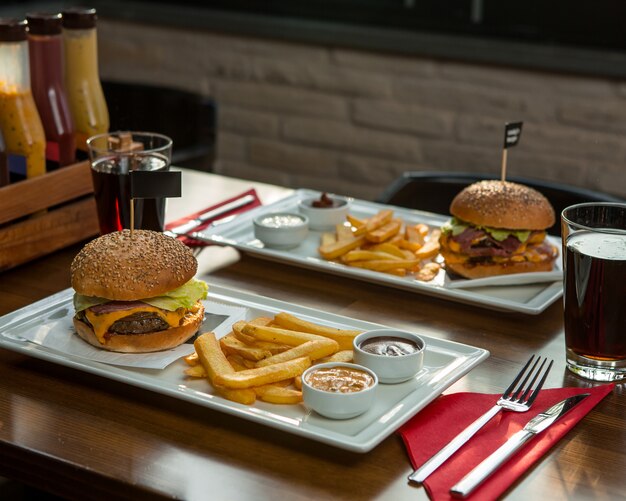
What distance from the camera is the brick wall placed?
3.91 metres

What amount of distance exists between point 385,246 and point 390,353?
1.85 feet

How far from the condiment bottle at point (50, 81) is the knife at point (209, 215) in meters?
0.31

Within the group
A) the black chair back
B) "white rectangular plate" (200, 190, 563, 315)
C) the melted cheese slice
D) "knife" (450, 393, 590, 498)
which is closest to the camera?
"knife" (450, 393, 590, 498)

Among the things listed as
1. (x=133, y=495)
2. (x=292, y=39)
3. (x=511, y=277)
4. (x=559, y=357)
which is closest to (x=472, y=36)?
(x=292, y=39)

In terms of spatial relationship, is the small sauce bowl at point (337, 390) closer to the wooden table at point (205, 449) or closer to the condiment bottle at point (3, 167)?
the wooden table at point (205, 449)

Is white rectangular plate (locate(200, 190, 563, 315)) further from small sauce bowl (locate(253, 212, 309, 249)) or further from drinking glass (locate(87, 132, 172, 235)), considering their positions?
drinking glass (locate(87, 132, 172, 235))

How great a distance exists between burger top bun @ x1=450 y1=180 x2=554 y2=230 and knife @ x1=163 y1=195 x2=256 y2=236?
59cm

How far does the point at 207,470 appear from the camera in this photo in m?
1.30

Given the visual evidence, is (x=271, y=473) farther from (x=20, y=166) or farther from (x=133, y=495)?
(x=20, y=166)

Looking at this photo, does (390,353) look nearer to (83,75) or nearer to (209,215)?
(209,215)

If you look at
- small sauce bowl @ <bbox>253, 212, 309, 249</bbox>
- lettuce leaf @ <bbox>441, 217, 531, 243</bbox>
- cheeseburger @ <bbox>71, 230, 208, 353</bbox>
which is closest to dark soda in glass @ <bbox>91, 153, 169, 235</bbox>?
small sauce bowl @ <bbox>253, 212, 309, 249</bbox>

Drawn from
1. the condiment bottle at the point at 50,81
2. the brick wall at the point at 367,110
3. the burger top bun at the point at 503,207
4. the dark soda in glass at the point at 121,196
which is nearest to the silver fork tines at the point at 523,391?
the burger top bun at the point at 503,207

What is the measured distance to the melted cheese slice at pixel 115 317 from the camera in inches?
62.2

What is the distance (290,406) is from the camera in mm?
1443
